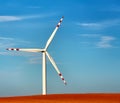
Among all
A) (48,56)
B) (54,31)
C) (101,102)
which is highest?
(54,31)

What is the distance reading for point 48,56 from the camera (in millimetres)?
81562

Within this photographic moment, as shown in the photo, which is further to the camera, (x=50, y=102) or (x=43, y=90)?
(x=43, y=90)

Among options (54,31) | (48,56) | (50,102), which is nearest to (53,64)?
(48,56)

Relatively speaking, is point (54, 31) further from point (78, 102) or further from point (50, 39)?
point (78, 102)

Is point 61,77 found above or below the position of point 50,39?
below

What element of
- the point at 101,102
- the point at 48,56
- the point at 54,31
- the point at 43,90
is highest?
the point at 54,31

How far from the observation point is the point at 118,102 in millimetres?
62812

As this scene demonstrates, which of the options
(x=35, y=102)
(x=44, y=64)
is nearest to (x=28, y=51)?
(x=44, y=64)

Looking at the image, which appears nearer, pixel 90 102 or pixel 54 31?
pixel 90 102

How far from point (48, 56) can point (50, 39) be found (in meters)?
3.55

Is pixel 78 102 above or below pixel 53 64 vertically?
below

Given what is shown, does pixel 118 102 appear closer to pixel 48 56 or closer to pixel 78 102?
pixel 78 102

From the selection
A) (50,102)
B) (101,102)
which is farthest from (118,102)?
(50,102)

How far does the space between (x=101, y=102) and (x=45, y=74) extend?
Result: 23.4 metres
